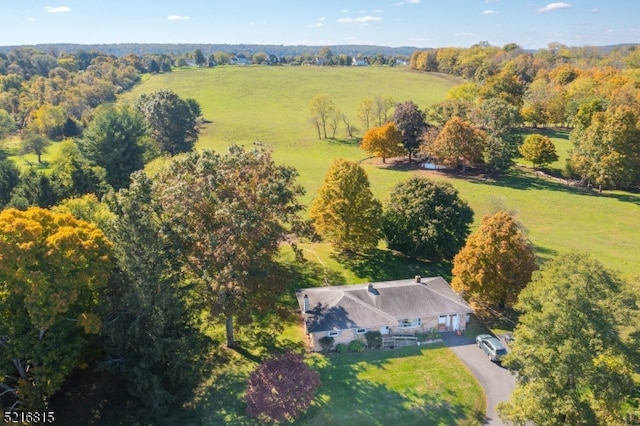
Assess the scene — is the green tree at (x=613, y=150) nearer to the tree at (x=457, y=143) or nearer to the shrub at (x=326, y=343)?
the tree at (x=457, y=143)

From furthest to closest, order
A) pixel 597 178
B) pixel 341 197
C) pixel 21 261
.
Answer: pixel 597 178, pixel 341 197, pixel 21 261

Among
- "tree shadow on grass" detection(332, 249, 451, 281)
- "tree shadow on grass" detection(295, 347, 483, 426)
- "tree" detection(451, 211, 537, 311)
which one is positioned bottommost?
"tree shadow on grass" detection(295, 347, 483, 426)

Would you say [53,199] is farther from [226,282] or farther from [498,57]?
[498,57]

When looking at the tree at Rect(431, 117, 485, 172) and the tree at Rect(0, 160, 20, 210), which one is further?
the tree at Rect(431, 117, 485, 172)

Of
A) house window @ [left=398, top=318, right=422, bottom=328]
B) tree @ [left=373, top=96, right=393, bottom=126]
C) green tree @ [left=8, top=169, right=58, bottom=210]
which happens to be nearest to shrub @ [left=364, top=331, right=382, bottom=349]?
house window @ [left=398, top=318, right=422, bottom=328]

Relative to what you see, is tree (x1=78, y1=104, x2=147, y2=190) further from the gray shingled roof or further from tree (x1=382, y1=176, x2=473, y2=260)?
the gray shingled roof

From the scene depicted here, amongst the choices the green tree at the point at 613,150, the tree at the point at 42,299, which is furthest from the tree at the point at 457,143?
the tree at the point at 42,299

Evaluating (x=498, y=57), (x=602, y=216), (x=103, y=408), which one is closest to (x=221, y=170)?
(x=103, y=408)

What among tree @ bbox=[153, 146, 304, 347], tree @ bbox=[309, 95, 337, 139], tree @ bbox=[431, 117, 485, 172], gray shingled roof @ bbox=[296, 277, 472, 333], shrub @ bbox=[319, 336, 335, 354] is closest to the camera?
tree @ bbox=[153, 146, 304, 347]
